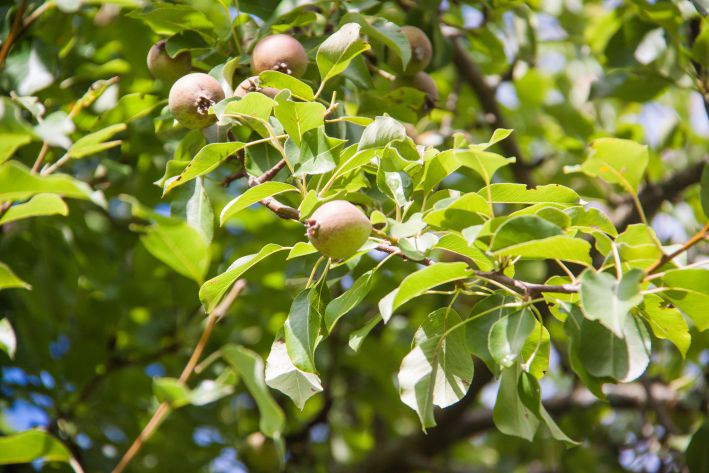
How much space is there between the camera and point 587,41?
290 centimetres

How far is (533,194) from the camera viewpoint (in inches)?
50.6

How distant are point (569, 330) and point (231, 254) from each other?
149 centimetres

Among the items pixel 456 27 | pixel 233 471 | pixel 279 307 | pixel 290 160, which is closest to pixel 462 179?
pixel 456 27

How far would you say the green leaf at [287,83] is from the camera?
1330 millimetres

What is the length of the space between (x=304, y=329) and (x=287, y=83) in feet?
1.39

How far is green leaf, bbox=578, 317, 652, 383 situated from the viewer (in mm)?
1137

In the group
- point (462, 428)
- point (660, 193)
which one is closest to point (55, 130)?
point (660, 193)

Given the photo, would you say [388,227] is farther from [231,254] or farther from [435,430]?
[435,430]

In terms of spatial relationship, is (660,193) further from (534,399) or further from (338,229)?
(338,229)

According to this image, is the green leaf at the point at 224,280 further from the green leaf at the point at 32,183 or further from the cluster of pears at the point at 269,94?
the green leaf at the point at 32,183

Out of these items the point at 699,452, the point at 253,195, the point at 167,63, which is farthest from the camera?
the point at 699,452

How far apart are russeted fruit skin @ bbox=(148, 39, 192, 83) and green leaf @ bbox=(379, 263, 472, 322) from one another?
756 mm

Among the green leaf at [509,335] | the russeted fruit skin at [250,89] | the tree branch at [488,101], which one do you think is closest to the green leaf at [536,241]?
the green leaf at [509,335]

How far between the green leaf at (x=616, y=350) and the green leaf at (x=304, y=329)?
418 millimetres
